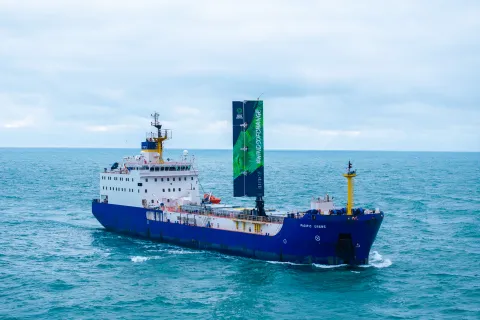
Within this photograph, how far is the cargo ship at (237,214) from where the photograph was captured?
38.4 meters

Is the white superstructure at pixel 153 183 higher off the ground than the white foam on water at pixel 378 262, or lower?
higher

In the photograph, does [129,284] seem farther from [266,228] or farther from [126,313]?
[266,228]

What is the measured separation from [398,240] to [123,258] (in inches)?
945

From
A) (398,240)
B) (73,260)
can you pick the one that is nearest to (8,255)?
(73,260)

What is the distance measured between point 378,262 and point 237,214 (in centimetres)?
1168

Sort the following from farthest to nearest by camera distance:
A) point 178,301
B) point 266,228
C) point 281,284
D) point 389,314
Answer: point 266,228 < point 281,284 < point 178,301 < point 389,314

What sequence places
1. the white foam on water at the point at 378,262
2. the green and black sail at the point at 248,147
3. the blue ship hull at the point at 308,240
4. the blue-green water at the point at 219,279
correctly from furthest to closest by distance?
the green and black sail at the point at 248,147, the white foam on water at the point at 378,262, the blue ship hull at the point at 308,240, the blue-green water at the point at 219,279

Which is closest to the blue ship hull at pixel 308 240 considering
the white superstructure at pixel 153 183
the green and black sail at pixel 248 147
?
the green and black sail at pixel 248 147

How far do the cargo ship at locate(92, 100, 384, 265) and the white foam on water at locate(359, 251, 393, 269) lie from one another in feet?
3.36

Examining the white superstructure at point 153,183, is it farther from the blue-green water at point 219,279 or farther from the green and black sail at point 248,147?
the green and black sail at point 248,147

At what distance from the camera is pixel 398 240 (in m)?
49.1

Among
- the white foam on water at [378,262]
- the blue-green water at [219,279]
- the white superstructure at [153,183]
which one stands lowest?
the blue-green water at [219,279]

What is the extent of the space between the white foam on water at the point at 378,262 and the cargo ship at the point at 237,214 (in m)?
1.02

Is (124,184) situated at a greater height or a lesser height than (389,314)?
greater
